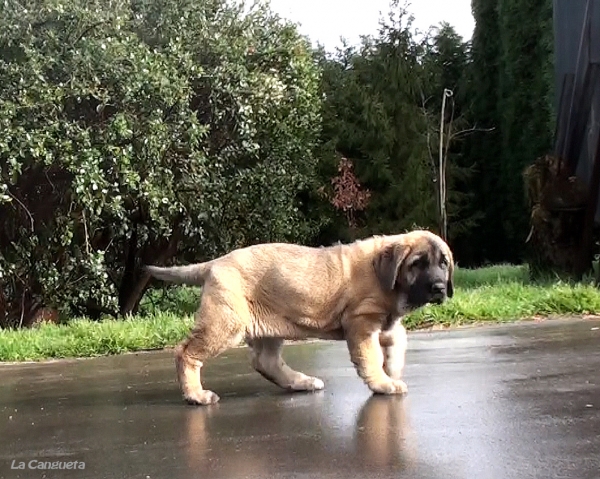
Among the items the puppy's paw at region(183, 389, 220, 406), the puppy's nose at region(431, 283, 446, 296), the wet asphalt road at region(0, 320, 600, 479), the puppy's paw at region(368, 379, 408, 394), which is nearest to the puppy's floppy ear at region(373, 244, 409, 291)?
the puppy's nose at region(431, 283, 446, 296)

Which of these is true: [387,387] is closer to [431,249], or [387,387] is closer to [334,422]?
[334,422]

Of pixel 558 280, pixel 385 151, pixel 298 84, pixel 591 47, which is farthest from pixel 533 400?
pixel 385 151

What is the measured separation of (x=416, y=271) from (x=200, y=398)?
5.05 feet

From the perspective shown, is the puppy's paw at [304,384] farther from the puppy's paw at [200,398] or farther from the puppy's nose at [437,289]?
the puppy's nose at [437,289]

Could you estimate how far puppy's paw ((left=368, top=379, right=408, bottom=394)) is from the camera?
5391 millimetres

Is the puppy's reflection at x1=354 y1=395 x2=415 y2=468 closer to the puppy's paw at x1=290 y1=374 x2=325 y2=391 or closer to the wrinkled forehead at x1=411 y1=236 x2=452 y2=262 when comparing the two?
the puppy's paw at x1=290 y1=374 x2=325 y2=391

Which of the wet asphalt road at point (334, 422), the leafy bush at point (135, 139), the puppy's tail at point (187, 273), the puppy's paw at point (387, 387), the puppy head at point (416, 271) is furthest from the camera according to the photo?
the leafy bush at point (135, 139)

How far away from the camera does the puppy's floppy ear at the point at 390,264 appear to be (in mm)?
5543

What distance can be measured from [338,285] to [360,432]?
1.43 metres

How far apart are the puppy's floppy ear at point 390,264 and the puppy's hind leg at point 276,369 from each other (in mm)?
819

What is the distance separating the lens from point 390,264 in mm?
5574

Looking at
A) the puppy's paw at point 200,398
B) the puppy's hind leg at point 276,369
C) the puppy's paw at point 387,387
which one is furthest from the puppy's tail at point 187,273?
the puppy's paw at point 387,387

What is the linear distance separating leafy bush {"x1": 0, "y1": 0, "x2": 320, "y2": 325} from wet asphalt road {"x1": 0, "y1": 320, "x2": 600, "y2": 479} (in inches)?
174

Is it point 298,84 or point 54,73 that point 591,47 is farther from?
point 54,73
